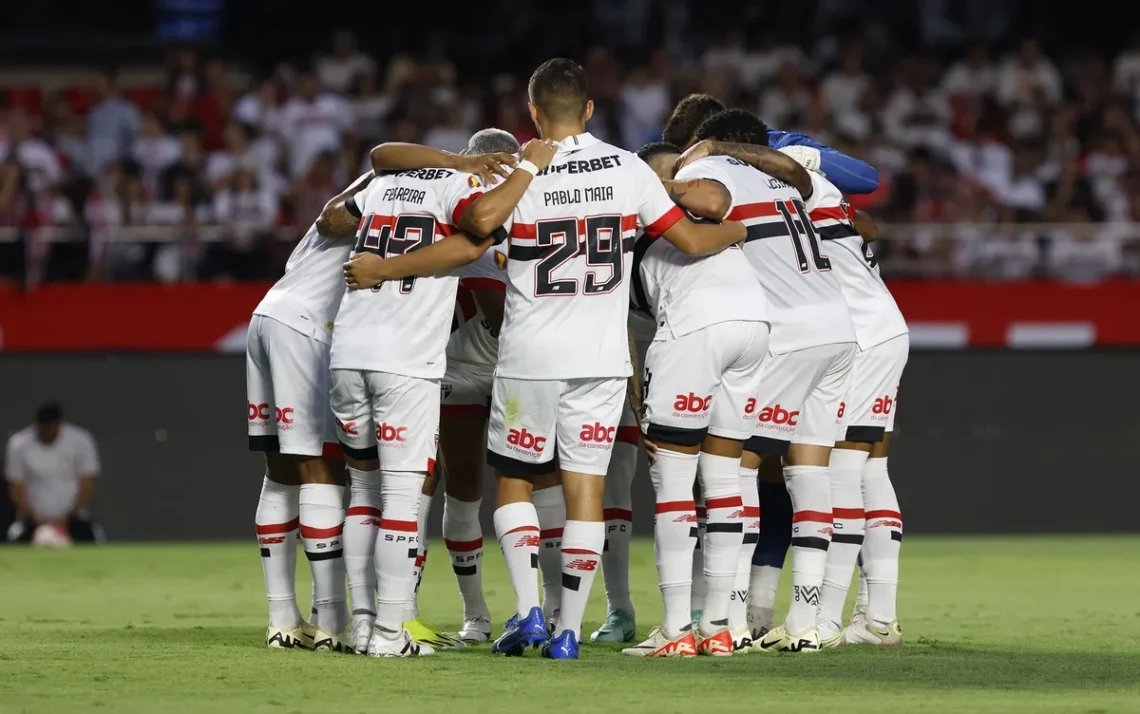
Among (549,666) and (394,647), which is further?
(394,647)

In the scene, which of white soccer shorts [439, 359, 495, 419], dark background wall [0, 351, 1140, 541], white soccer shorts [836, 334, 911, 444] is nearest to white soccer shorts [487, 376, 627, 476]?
white soccer shorts [439, 359, 495, 419]

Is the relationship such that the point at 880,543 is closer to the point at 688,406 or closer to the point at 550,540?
the point at 688,406

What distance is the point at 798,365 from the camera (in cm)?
808

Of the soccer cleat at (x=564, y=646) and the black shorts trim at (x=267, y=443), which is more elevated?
the black shorts trim at (x=267, y=443)

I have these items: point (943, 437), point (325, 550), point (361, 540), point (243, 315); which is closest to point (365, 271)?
point (361, 540)

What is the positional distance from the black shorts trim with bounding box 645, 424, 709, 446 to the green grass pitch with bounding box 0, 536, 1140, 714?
98 cm

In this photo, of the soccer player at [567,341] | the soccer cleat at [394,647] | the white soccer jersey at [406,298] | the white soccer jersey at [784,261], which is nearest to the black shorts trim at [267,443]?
the white soccer jersey at [406,298]

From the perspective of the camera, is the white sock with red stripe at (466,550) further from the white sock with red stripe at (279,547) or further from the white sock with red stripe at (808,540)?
the white sock with red stripe at (808,540)

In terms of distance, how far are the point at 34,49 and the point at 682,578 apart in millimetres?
15302

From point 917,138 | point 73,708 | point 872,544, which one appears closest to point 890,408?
point 872,544

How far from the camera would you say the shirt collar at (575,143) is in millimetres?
7660

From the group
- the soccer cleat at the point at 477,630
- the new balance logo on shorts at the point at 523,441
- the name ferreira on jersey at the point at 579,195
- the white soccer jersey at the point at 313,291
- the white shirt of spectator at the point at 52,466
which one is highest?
the name ferreira on jersey at the point at 579,195

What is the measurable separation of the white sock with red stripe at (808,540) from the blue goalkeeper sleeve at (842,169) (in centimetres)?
166

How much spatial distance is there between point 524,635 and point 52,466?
31.1ft
